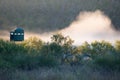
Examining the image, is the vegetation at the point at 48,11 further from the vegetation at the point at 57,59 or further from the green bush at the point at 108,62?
the green bush at the point at 108,62

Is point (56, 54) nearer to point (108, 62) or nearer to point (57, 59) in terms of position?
point (57, 59)

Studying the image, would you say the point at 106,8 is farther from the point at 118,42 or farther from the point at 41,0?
the point at 118,42

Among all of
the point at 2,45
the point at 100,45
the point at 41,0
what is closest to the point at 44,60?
the point at 2,45

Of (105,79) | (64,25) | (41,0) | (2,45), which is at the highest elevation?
(41,0)

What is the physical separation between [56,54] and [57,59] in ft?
13.7

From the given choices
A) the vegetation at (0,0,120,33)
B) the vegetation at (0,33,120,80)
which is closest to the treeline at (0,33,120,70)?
the vegetation at (0,33,120,80)

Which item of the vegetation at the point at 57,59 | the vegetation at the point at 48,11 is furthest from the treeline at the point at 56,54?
the vegetation at the point at 48,11

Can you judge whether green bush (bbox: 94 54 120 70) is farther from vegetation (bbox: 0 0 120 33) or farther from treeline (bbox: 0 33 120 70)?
vegetation (bbox: 0 0 120 33)

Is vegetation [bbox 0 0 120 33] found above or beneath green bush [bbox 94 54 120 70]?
above

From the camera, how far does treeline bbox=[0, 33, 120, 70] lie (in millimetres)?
25016

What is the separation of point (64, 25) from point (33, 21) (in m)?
10.3

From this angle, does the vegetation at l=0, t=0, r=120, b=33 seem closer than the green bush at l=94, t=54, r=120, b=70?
No

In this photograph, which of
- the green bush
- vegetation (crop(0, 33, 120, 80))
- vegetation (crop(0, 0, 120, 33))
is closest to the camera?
vegetation (crop(0, 33, 120, 80))

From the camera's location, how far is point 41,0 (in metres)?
116
